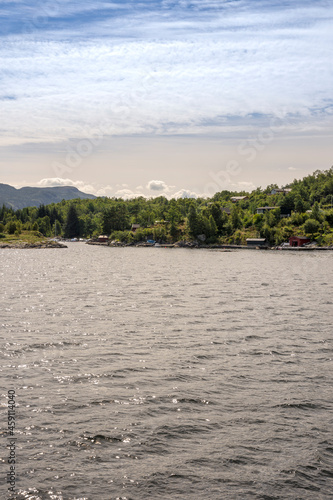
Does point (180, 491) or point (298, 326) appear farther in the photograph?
point (298, 326)

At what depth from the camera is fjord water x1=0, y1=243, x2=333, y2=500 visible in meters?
17.0

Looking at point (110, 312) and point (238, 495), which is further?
point (110, 312)

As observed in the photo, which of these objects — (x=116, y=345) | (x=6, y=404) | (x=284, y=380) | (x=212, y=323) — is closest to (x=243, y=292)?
(x=212, y=323)

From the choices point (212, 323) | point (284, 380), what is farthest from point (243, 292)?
point (284, 380)

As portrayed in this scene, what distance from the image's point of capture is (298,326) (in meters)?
41.1

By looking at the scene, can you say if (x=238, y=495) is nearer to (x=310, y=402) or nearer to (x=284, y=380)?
(x=310, y=402)

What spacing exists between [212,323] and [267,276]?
1868 inches

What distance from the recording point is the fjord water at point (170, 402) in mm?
16953

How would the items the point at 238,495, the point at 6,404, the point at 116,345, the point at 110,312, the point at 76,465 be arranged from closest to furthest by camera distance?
the point at 238,495 → the point at 76,465 → the point at 6,404 → the point at 116,345 → the point at 110,312

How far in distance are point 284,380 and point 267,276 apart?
62119 millimetres

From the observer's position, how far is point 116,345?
1371 inches

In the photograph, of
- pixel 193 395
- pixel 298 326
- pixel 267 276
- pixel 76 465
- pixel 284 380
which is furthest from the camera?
pixel 267 276

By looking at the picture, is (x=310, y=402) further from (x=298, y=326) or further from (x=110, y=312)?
(x=110, y=312)

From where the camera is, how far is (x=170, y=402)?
938 inches
